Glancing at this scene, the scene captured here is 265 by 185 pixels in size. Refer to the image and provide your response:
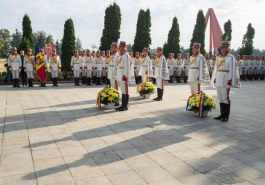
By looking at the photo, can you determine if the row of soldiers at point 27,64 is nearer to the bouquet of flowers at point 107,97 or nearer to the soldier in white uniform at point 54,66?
the soldier in white uniform at point 54,66

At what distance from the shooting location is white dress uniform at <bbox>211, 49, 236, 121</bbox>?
313 inches

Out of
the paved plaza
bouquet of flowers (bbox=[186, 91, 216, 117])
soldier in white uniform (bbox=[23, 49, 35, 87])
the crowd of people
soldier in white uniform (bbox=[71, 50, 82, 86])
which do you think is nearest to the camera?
the paved plaza

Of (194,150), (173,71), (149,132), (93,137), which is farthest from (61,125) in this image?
(173,71)

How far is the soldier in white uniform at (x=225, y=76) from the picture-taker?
7957mm

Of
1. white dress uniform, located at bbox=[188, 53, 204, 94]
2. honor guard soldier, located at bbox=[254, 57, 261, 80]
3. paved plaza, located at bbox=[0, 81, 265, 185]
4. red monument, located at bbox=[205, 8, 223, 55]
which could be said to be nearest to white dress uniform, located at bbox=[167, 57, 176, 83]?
honor guard soldier, located at bbox=[254, 57, 261, 80]

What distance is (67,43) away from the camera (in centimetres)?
2394

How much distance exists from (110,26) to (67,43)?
5.72 m

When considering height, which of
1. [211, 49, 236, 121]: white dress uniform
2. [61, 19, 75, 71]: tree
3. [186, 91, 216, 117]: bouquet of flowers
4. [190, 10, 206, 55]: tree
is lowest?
[186, 91, 216, 117]: bouquet of flowers

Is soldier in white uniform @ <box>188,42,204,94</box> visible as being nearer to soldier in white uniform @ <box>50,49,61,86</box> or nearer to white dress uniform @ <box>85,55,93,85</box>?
white dress uniform @ <box>85,55,93,85</box>

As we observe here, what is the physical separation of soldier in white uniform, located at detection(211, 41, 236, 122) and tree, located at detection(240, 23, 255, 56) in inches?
1417

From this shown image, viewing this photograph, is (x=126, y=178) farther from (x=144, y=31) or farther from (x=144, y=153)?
(x=144, y=31)

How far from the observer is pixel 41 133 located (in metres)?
6.54

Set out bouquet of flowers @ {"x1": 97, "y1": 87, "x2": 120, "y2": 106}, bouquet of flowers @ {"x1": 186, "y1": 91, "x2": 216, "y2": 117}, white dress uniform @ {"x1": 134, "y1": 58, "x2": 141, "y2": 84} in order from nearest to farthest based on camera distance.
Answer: bouquet of flowers @ {"x1": 186, "y1": 91, "x2": 216, "y2": 117}
bouquet of flowers @ {"x1": 97, "y1": 87, "x2": 120, "y2": 106}
white dress uniform @ {"x1": 134, "y1": 58, "x2": 141, "y2": 84}

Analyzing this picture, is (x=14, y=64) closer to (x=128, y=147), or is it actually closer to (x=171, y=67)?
(x=171, y=67)
